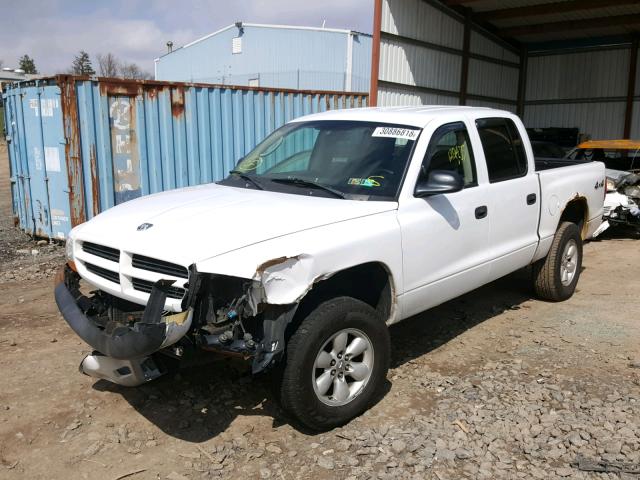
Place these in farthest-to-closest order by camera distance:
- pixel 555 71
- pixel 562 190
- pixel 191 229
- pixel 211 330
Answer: pixel 555 71, pixel 562 190, pixel 191 229, pixel 211 330

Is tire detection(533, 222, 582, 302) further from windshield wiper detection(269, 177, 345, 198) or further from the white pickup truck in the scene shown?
windshield wiper detection(269, 177, 345, 198)

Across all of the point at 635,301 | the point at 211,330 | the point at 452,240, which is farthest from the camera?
the point at 635,301

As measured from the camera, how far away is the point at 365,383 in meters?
3.72

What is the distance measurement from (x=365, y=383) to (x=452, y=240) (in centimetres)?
128

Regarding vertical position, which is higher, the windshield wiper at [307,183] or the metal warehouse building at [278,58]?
the metal warehouse building at [278,58]

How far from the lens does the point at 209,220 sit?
3504mm

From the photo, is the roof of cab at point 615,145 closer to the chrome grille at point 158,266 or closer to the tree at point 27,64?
the chrome grille at point 158,266

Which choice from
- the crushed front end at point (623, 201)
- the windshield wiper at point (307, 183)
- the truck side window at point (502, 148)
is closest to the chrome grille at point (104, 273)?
the windshield wiper at point (307, 183)

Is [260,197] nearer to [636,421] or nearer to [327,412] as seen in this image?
[327,412]

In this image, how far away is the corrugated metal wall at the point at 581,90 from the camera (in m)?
17.8

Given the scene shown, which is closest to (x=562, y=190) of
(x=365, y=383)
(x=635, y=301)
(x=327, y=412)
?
(x=635, y=301)

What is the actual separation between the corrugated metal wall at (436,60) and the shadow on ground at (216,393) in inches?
346

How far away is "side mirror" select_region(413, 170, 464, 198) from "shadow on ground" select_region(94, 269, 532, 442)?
1411 mm

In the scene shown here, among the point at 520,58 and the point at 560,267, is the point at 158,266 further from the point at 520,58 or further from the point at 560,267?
the point at 520,58
